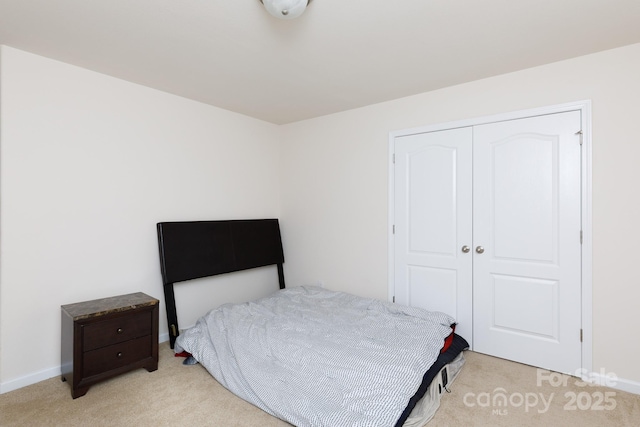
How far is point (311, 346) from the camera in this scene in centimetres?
230

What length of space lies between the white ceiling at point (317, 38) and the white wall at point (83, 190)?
0.28 metres

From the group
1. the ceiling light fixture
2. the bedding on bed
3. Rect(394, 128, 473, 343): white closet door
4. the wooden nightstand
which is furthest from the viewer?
Rect(394, 128, 473, 343): white closet door

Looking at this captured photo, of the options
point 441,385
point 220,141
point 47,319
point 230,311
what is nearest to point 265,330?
point 230,311

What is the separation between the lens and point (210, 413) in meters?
2.01

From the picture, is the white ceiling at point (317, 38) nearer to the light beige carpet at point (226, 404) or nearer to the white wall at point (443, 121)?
the white wall at point (443, 121)

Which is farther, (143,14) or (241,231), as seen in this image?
(241,231)

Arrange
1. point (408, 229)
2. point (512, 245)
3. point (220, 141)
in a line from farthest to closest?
point (220, 141), point (408, 229), point (512, 245)

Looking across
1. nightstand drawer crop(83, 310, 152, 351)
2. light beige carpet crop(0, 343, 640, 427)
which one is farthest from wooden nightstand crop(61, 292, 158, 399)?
light beige carpet crop(0, 343, 640, 427)

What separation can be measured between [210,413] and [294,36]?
246 cm

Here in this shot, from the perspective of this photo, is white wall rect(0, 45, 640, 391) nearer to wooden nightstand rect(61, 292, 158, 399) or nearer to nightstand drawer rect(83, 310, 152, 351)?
wooden nightstand rect(61, 292, 158, 399)

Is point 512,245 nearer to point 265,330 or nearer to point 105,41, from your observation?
point 265,330

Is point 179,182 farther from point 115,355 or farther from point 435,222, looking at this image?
point 435,222

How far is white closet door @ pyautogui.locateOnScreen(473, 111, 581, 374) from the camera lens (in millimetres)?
2475

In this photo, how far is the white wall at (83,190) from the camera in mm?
2311
